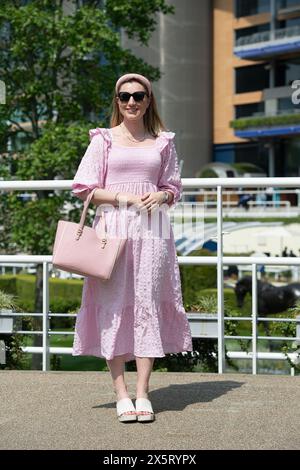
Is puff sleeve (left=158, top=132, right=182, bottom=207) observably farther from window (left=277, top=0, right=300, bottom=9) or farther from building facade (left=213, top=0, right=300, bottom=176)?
window (left=277, top=0, right=300, bottom=9)

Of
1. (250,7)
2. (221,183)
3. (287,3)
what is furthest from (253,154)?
(221,183)

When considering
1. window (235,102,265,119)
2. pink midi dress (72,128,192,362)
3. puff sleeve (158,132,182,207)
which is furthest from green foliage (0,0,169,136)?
window (235,102,265,119)

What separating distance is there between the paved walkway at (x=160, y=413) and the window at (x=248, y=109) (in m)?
50.6

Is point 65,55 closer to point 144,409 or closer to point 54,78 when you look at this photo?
point 54,78

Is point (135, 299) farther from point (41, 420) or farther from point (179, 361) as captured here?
Answer: point (179, 361)

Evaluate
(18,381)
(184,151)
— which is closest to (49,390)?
(18,381)

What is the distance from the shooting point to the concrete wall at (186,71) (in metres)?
59.0

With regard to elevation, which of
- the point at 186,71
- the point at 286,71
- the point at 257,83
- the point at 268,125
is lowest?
the point at 268,125

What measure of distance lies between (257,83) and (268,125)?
3.38 metres

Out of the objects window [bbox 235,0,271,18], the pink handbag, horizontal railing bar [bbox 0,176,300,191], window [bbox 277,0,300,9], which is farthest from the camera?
window [bbox 235,0,271,18]

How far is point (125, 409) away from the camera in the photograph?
4301mm

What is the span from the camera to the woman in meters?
4.47

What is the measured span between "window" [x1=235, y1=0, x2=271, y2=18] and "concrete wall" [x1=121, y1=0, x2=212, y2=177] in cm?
273

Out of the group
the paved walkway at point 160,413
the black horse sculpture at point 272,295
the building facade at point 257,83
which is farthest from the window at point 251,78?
the paved walkway at point 160,413
